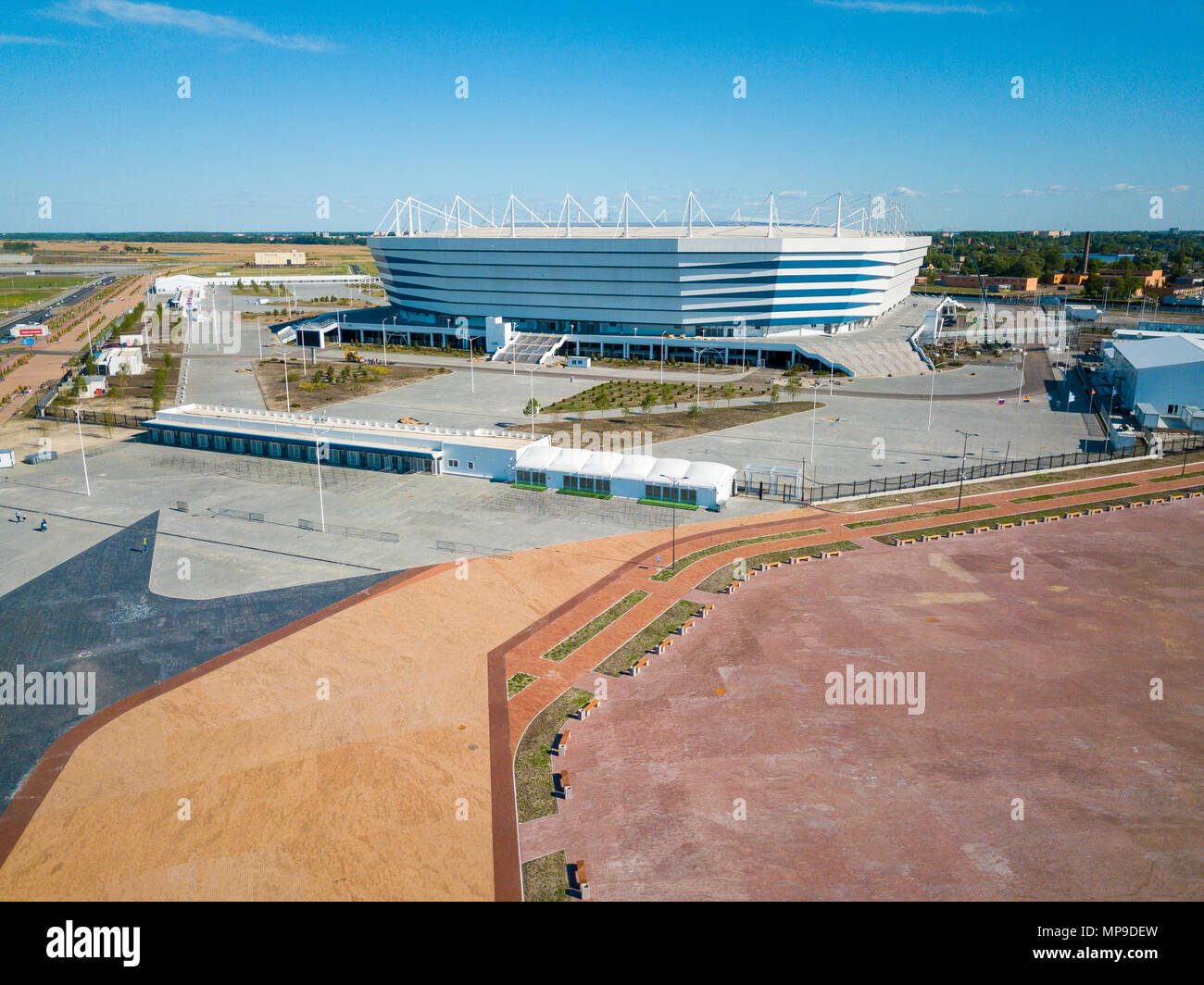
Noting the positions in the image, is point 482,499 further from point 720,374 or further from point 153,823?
point 720,374

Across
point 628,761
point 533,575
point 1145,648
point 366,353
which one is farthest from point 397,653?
point 366,353

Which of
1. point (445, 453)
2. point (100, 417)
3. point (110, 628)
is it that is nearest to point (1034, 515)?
point (445, 453)

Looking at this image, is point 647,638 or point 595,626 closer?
point 647,638

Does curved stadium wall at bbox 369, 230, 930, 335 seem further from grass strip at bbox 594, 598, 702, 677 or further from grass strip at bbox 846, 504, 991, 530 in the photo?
grass strip at bbox 594, 598, 702, 677

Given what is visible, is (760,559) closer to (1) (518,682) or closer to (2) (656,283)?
(1) (518,682)

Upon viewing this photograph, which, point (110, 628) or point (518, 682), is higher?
point (110, 628)

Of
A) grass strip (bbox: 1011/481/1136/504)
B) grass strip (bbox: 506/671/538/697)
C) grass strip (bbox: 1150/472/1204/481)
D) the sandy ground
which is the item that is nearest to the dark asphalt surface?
the sandy ground

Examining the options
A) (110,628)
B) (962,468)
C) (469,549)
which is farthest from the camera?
(962,468)
